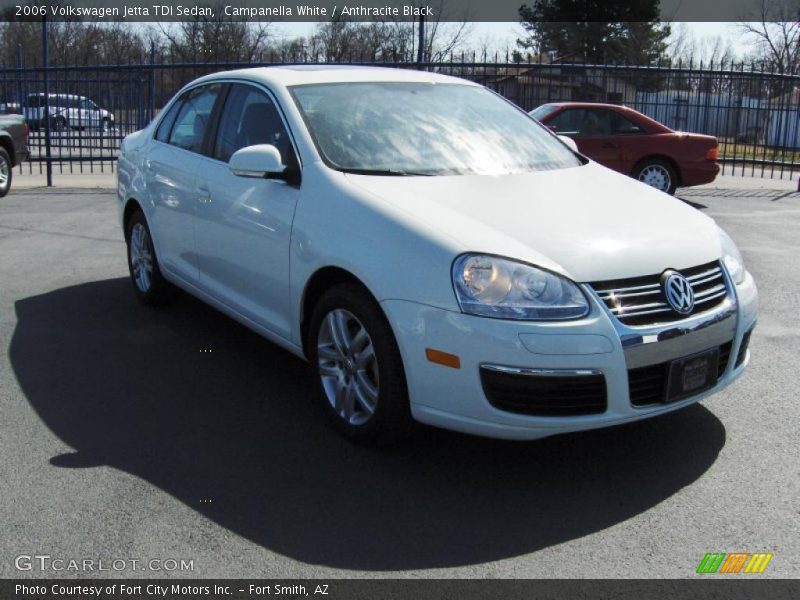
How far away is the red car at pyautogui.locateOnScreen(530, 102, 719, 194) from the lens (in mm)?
13203

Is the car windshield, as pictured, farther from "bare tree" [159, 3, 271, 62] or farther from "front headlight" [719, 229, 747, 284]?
"bare tree" [159, 3, 271, 62]

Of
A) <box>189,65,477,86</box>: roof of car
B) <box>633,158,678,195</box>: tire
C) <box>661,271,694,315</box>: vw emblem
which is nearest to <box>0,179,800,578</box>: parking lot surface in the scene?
<box>661,271,694,315</box>: vw emblem

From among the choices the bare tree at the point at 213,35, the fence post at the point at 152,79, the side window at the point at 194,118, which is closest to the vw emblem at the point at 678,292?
the side window at the point at 194,118

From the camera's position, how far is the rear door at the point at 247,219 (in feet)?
14.6

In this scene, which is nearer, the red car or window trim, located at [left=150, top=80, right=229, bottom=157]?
window trim, located at [left=150, top=80, right=229, bottom=157]

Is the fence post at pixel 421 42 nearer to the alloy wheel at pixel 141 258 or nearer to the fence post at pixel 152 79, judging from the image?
the fence post at pixel 152 79

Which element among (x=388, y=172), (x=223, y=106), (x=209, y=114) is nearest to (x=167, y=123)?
(x=209, y=114)

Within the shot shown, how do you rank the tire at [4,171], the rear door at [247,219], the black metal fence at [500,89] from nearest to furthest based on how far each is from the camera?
the rear door at [247,219], the tire at [4,171], the black metal fence at [500,89]

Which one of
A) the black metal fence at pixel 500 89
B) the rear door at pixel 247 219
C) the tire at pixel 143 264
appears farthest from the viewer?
the black metal fence at pixel 500 89

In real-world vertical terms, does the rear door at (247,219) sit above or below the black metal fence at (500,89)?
below

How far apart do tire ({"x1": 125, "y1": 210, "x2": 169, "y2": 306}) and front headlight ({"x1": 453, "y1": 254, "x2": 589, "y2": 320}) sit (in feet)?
10.8

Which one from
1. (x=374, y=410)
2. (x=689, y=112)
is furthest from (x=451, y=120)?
(x=689, y=112)

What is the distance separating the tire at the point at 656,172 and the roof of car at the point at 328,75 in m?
8.50

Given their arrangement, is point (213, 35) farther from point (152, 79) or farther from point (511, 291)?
point (511, 291)
